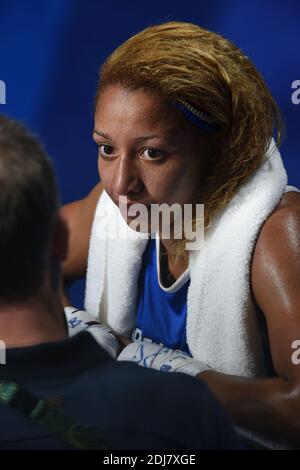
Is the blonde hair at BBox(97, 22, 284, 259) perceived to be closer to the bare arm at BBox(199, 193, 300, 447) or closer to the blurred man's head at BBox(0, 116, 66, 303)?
the bare arm at BBox(199, 193, 300, 447)

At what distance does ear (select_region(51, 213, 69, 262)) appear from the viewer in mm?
720

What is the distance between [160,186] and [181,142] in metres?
0.07

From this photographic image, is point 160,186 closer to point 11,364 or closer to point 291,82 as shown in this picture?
point 11,364

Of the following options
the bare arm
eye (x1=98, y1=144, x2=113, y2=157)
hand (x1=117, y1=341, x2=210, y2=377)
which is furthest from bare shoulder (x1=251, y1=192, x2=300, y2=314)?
eye (x1=98, y1=144, x2=113, y2=157)

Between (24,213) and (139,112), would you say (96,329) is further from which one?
(24,213)

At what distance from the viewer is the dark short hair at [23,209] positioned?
0.67 metres

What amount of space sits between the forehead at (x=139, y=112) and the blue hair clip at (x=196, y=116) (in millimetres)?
11

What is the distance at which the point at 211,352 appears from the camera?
1177mm

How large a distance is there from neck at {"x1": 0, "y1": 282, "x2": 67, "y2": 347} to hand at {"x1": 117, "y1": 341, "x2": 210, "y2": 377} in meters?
0.41

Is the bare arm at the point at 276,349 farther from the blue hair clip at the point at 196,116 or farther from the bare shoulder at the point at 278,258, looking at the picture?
the blue hair clip at the point at 196,116

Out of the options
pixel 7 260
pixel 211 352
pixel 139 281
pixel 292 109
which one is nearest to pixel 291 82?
pixel 292 109

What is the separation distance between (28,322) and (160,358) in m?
0.45

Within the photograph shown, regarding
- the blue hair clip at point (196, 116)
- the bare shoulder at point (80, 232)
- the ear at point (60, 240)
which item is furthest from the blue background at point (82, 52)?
the ear at point (60, 240)

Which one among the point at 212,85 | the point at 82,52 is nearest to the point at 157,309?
the point at 212,85
